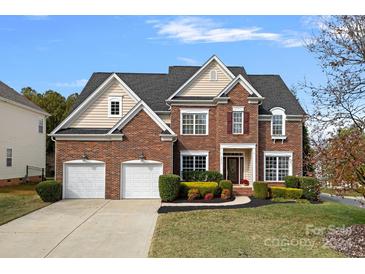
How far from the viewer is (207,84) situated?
82.4ft

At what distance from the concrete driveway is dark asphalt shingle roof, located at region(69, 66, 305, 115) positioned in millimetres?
9797

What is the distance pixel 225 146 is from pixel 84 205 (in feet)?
29.9

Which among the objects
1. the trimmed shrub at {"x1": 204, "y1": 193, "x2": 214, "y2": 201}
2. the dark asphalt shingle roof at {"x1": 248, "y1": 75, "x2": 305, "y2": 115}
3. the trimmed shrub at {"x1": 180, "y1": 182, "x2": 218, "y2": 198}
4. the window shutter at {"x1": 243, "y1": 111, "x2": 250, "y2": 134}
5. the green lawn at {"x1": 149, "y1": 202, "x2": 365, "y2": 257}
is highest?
the dark asphalt shingle roof at {"x1": 248, "y1": 75, "x2": 305, "y2": 115}

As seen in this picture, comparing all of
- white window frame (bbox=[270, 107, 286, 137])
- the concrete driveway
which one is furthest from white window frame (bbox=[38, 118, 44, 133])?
white window frame (bbox=[270, 107, 286, 137])

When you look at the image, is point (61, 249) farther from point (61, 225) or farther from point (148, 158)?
point (148, 158)

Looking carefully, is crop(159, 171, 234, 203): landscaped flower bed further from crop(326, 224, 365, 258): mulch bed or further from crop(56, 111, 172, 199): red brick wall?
crop(326, 224, 365, 258): mulch bed

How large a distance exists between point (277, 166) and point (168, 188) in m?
8.15

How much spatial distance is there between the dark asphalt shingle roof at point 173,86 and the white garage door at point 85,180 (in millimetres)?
5236

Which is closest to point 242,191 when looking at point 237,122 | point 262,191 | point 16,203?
point 262,191

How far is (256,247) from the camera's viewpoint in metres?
10.6

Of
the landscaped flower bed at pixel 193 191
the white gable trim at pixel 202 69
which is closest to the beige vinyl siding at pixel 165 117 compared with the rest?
the white gable trim at pixel 202 69

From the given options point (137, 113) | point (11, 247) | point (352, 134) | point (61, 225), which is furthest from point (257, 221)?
point (137, 113)

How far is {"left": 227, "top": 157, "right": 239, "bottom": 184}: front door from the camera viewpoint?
85.5 feet

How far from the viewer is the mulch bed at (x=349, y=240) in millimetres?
10236
